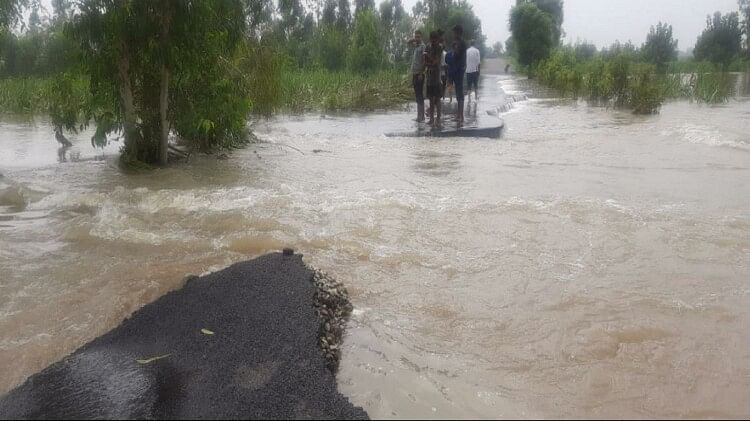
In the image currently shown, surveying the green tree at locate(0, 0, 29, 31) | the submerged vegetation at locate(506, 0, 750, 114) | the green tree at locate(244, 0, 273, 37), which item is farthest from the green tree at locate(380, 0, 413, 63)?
the green tree at locate(0, 0, 29, 31)

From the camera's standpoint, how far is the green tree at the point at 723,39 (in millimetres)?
37219

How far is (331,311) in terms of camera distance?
360 cm

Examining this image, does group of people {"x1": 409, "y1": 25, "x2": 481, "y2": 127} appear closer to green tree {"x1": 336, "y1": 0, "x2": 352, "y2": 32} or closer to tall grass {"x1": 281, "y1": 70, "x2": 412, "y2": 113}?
tall grass {"x1": 281, "y1": 70, "x2": 412, "y2": 113}

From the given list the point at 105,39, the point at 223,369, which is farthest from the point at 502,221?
the point at 105,39

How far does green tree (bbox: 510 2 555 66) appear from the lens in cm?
3884

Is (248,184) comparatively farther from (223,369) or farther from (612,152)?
(612,152)

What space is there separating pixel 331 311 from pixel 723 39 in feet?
140

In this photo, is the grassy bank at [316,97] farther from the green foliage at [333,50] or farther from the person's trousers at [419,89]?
the green foliage at [333,50]

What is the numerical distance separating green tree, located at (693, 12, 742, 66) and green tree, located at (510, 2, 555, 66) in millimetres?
9886

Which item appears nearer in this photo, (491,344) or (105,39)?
(491,344)

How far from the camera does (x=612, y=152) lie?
972 centimetres

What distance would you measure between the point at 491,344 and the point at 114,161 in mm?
7640

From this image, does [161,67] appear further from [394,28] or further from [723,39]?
[723,39]

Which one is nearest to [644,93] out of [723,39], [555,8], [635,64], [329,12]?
[635,64]
